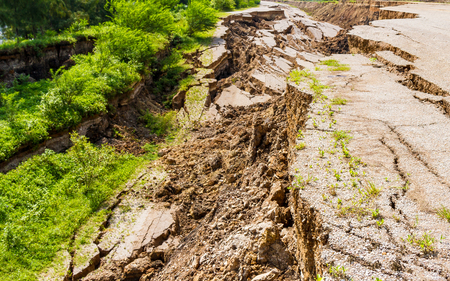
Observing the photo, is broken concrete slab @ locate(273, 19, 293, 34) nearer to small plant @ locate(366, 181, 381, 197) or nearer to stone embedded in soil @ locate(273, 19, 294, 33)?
stone embedded in soil @ locate(273, 19, 294, 33)

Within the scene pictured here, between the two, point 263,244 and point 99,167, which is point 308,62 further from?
point 263,244

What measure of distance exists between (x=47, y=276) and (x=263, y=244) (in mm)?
4569

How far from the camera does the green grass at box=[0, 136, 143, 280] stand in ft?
18.9

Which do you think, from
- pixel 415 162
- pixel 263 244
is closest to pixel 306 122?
pixel 415 162

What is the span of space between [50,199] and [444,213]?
8228 mm

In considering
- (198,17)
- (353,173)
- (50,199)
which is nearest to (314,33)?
(198,17)

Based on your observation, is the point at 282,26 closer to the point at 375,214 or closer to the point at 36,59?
the point at 36,59

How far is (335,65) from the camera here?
26.4ft


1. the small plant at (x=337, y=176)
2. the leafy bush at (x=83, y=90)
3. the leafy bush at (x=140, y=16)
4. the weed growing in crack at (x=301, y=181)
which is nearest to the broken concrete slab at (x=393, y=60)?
the small plant at (x=337, y=176)

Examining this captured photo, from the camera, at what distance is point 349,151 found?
4.35m

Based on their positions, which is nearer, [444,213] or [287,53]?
[444,213]

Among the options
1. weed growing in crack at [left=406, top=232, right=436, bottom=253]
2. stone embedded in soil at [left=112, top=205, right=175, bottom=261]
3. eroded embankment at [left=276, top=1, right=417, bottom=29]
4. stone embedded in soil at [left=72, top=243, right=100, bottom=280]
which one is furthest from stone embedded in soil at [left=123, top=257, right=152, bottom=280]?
eroded embankment at [left=276, top=1, right=417, bottom=29]

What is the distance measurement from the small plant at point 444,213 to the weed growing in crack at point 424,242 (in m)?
0.39

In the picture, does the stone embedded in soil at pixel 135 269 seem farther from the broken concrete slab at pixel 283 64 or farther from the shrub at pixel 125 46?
the broken concrete slab at pixel 283 64
